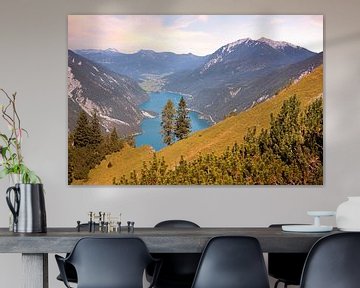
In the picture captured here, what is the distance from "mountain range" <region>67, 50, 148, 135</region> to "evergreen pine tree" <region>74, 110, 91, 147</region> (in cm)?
4

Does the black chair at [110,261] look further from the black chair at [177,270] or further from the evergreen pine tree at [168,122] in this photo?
the evergreen pine tree at [168,122]

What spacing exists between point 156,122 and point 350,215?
236 centimetres

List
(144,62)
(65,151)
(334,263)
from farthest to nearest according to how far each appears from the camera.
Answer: (144,62) < (65,151) < (334,263)

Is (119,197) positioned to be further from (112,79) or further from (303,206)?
(303,206)

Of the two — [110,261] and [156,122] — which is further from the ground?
[156,122]

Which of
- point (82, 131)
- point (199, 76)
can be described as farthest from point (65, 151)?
point (199, 76)

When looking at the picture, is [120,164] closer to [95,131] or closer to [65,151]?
[95,131]

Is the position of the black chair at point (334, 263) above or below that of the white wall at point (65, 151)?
below

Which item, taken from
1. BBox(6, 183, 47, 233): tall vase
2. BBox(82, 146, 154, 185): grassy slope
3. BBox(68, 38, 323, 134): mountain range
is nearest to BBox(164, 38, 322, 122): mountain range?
BBox(68, 38, 323, 134): mountain range

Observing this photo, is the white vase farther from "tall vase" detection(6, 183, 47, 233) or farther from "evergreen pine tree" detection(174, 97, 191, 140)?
"evergreen pine tree" detection(174, 97, 191, 140)

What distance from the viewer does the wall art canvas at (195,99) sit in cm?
582

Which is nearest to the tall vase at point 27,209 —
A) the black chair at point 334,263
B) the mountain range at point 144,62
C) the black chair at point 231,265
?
the black chair at point 231,265

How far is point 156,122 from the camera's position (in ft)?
19.3

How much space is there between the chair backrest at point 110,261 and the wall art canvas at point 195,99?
2262 mm
